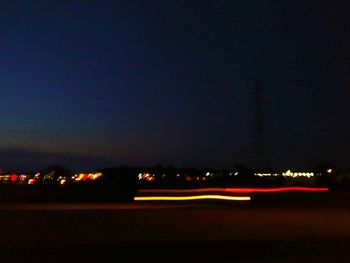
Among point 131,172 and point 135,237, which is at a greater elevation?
point 131,172

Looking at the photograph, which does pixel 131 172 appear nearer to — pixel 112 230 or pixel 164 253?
pixel 112 230

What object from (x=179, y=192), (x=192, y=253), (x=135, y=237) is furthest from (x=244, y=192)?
(x=192, y=253)

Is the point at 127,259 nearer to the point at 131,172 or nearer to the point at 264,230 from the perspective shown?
the point at 264,230

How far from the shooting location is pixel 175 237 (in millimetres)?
19438

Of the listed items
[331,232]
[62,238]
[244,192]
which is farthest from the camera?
[244,192]

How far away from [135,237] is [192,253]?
13.3 ft

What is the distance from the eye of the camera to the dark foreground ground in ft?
50.1

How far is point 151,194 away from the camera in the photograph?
46156 millimetres

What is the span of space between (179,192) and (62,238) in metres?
27.2

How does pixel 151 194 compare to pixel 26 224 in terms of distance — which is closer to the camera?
pixel 26 224

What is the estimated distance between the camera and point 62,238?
19344 mm

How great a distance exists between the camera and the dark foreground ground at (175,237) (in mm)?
15258

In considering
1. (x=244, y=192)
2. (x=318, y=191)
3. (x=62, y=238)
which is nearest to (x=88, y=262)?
(x=62, y=238)

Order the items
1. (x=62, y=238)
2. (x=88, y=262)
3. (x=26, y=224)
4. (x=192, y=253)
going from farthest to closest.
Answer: (x=26, y=224)
(x=62, y=238)
(x=192, y=253)
(x=88, y=262)
